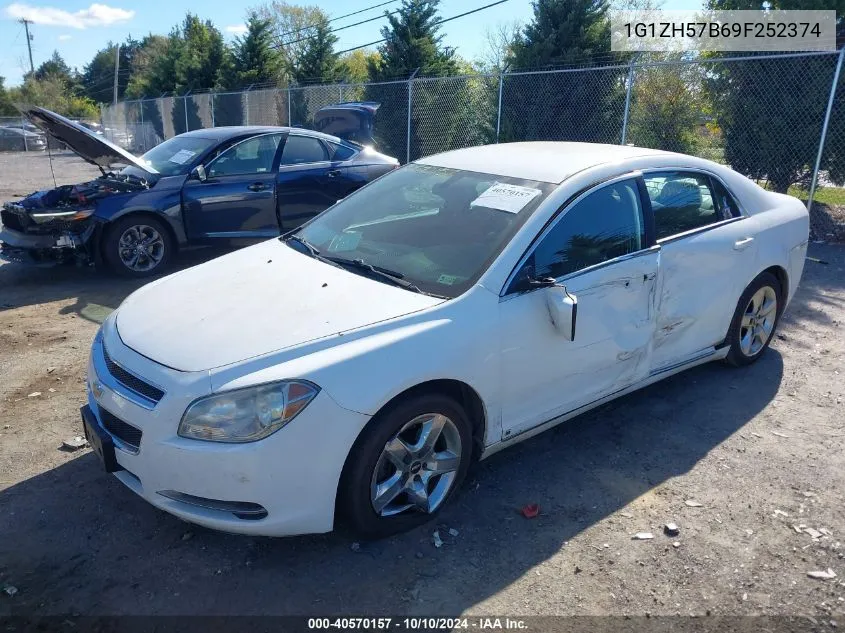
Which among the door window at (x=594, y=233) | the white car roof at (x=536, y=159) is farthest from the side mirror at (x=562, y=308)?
the white car roof at (x=536, y=159)

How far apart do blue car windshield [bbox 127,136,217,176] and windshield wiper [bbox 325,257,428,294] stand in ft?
14.9

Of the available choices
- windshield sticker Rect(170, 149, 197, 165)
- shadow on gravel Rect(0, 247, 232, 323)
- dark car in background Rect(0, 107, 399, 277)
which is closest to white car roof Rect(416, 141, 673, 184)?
shadow on gravel Rect(0, 247, 232, 323)

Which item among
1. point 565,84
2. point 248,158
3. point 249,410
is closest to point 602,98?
point 565,84

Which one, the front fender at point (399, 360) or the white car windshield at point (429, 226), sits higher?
the white car windshield at point (429, 226)

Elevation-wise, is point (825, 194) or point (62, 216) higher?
point (62, 216)

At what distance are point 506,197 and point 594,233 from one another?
51 centimetres

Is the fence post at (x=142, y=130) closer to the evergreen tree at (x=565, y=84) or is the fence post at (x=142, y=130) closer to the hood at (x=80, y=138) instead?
the evergreen tree at (x=565, y=84)

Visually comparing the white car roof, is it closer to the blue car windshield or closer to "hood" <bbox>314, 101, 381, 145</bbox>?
the blue car windshield

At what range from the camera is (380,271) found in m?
3.37

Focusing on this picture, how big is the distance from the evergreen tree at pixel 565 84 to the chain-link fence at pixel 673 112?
0.08ft

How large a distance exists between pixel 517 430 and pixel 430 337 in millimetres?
781

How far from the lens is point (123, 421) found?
2801mm

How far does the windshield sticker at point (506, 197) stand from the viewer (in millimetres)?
3434

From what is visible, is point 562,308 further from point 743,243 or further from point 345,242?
point 743,243
